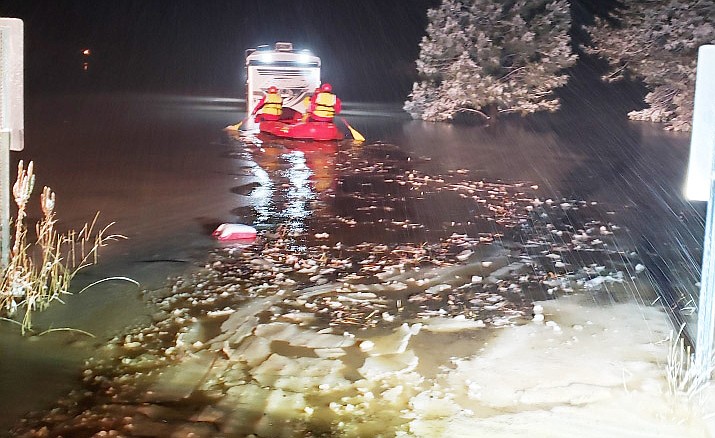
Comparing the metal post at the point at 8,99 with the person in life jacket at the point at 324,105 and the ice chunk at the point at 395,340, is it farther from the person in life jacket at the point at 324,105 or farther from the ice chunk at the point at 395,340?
the person in life jacket at the point at 324,105

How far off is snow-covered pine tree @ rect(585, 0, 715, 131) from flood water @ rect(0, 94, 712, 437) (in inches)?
476

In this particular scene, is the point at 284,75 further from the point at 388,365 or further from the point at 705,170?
the point at 705,170

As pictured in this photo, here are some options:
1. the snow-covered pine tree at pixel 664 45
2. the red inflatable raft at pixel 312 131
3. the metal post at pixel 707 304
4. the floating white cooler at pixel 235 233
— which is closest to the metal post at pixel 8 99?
the floating white cooler at pixel 235 233

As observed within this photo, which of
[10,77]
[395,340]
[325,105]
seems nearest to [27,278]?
[10,77]

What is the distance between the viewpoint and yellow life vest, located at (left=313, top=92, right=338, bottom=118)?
746 inches

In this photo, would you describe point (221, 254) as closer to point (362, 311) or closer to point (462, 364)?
point (362, 311)

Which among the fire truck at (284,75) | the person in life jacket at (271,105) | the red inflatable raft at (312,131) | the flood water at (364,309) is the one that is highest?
the fire truck at (284,75)

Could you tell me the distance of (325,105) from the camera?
19.1m

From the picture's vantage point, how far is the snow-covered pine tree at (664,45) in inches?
1001

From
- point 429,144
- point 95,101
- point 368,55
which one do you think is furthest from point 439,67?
point 368,55

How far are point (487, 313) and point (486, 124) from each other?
2266cm

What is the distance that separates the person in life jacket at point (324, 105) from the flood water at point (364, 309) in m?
4.37

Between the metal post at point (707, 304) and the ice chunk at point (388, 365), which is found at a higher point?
the metal post at point (707, 304)

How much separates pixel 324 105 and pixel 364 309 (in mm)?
12781
